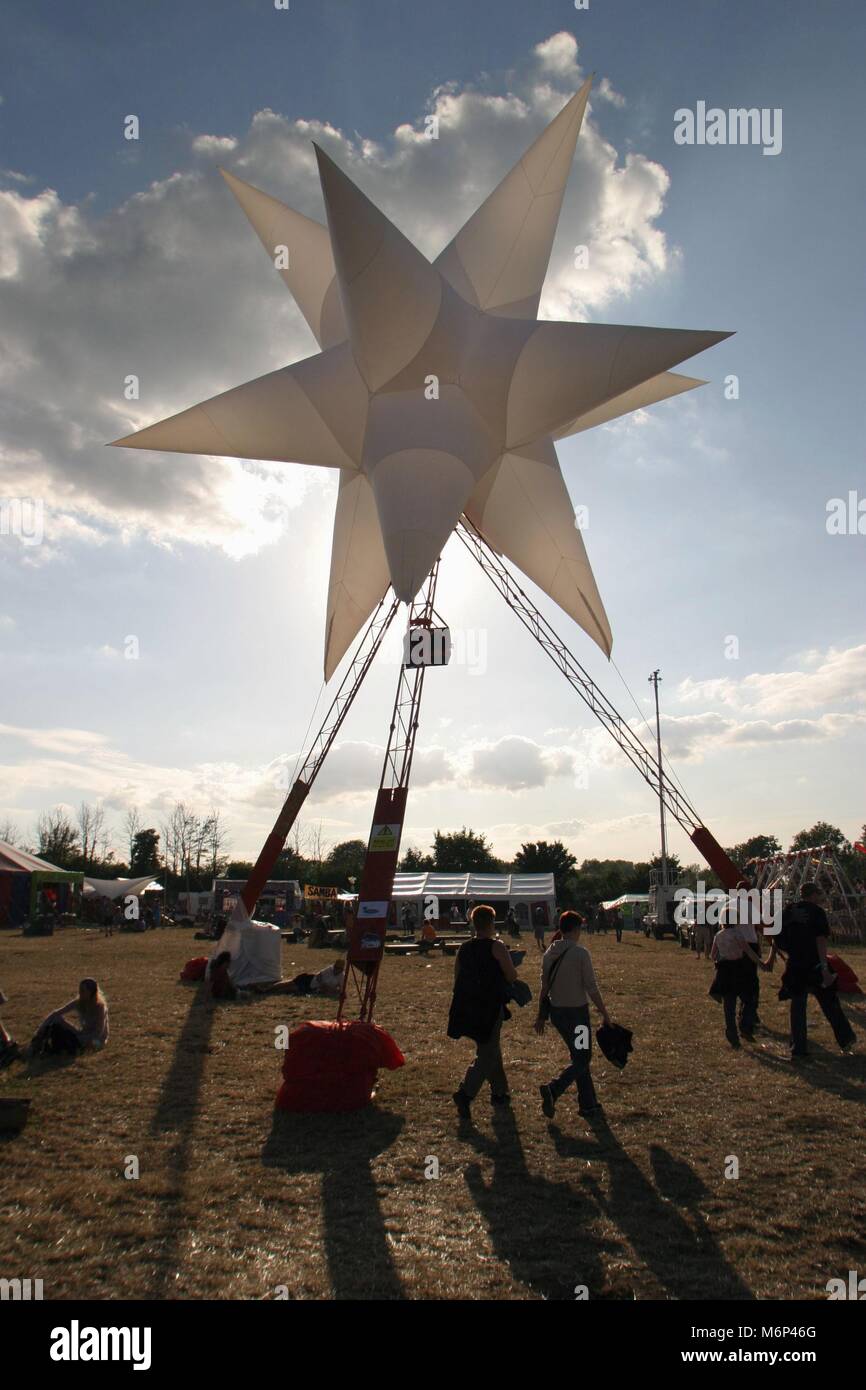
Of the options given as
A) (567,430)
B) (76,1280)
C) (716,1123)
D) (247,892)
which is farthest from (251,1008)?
(567,430)

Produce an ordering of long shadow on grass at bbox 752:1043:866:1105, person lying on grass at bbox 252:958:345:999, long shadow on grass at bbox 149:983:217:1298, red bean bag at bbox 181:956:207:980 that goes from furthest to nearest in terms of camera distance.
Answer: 1. red bean bag at bbox 181:956:207:980
2. person lying on grass at bbox 252:958:345:999
3. long shadow on grass at bbox 752:1043:866:1105
4. long shadow on grass at bbox 149:983:217:1298

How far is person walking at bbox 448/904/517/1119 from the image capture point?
20.0 feet

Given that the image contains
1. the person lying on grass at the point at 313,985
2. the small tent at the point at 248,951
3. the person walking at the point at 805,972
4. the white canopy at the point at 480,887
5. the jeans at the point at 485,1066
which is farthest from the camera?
the white canopy at the point at 480,887

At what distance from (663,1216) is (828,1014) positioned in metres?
5.04

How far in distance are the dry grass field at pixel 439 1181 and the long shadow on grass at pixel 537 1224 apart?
0.02 metres

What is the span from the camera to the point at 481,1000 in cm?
A: 609

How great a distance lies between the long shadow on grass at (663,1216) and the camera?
3.54 metres

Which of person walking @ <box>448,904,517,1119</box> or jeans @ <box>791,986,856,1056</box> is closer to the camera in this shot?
person walking @ <box>448,904,517,1119</box>

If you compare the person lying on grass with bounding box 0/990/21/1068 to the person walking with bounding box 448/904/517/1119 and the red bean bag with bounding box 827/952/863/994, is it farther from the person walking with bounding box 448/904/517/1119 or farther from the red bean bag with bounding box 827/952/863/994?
the red bean bag with bounding box 827/952/863/994

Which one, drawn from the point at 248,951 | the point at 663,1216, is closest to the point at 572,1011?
the point at 663,1216

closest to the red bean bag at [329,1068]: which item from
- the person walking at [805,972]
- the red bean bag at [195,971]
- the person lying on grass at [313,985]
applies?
the person walking at [805,972]

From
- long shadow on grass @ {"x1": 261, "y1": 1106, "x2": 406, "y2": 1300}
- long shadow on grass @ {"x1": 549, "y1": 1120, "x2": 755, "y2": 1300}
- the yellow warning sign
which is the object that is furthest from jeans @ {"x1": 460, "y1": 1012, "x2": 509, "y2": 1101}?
the yellow warning sign

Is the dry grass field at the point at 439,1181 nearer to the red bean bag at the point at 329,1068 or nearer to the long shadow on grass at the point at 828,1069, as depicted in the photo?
the long shadow on grass at the point at 828,1069

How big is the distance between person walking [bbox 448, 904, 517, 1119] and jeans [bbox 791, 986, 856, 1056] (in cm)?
357
